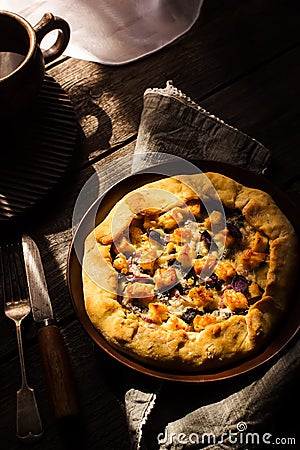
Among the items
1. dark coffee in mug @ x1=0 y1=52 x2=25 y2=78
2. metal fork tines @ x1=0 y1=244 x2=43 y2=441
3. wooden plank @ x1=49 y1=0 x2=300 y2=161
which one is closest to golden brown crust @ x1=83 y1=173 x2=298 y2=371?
metal fork tines @ x1=0 y1=244 x2=43 y2=441

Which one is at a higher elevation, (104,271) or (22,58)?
(22,58)

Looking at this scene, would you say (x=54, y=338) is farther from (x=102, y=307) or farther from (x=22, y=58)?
(x=22, y=58)

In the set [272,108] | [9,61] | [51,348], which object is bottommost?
[51,348]

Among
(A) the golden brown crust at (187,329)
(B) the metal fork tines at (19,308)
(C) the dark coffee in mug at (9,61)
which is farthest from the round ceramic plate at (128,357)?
(C) the dark coffee in mug at (9,61)

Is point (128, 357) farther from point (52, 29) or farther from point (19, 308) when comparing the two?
point (52, 29)

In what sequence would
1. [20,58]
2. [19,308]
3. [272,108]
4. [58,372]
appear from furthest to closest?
1. [272,108]
2. [20,58]
3. [19,308]
4. [58,372]

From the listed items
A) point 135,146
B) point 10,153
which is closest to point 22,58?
point 10,153

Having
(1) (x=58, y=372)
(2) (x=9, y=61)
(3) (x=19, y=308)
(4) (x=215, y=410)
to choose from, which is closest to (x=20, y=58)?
(2) (x=9, y=61)
